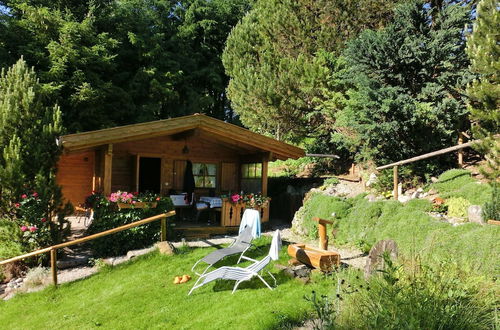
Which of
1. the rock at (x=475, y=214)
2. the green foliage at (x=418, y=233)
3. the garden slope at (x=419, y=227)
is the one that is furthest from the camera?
the rock at (x=475, y=214)

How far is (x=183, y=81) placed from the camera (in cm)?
2283

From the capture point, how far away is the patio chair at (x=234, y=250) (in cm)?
566

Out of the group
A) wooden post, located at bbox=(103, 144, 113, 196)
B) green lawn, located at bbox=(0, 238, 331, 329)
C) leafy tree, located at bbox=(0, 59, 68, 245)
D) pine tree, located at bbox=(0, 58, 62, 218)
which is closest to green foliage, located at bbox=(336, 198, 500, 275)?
green lawn, located at bbox=(0, 238, 331, 329)

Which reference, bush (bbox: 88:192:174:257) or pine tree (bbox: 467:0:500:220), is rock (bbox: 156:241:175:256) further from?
pine tree (bbox: 467:0:500:220)

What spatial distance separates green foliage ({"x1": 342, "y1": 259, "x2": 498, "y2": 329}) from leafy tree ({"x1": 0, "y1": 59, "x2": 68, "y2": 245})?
675 centimetres

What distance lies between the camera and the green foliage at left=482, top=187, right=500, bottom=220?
18.3ft

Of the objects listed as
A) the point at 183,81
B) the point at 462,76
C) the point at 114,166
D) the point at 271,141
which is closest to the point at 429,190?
the point at 462,76

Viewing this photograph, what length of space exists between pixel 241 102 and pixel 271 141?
5.23 m

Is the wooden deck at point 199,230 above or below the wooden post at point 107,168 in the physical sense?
below

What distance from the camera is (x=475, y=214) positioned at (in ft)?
19.6

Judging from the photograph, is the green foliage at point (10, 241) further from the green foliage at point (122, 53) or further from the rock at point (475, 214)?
the green foliage at point (122, 53)

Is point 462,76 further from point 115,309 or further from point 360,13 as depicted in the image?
point 115,309

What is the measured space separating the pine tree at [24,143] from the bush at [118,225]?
97 centimetres

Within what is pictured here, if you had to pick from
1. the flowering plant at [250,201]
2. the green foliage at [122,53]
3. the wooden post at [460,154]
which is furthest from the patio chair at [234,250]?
the green foliage at [122,53]
